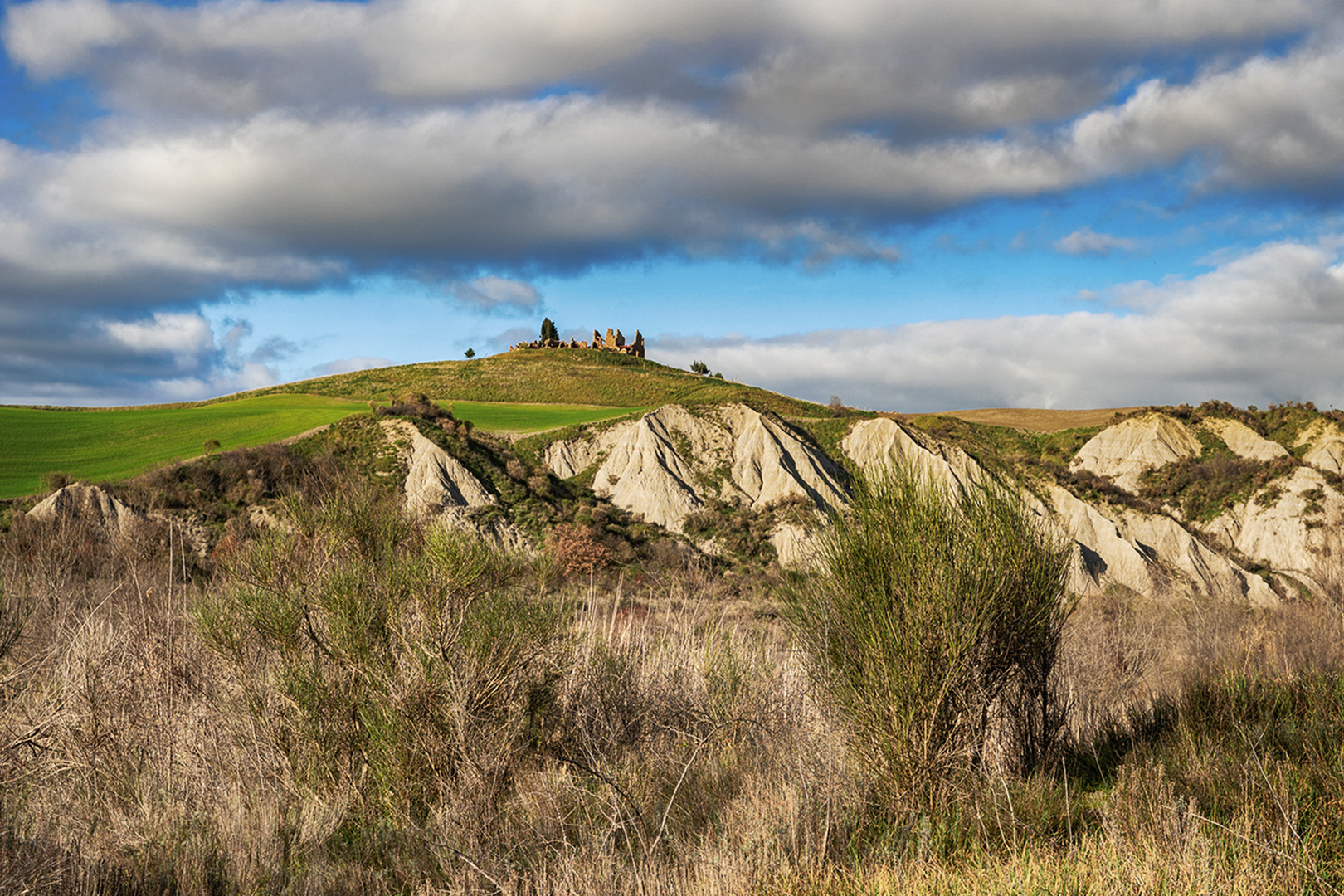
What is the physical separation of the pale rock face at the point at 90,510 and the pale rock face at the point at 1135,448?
4462 cm

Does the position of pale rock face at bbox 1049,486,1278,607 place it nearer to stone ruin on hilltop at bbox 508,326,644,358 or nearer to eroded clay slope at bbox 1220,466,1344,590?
eroded clay slope at bbox 1220,466,1344,590

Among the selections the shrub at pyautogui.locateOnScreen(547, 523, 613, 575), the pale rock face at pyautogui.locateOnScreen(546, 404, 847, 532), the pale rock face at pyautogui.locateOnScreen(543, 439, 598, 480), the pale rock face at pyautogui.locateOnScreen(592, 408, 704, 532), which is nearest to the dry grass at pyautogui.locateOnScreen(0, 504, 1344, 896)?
the shrub at pyautogui.locateOnScreen(547, 523, 613, 575)

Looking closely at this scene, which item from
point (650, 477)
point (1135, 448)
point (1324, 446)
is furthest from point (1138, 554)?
point (650, 477)

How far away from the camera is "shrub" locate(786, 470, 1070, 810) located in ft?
20.2

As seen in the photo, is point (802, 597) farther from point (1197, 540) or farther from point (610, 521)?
point (1197, 540)

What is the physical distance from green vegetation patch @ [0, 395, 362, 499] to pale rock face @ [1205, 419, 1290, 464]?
47.5 meters

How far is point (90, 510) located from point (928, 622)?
25464mm

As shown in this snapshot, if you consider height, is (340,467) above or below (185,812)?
above

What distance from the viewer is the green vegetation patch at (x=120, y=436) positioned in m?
29.2

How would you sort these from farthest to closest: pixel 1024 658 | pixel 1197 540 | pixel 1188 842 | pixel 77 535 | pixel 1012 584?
pixel 1197 540, pixel 77 535, pixel 1024 658, pixel 1012 584, pixel 1188 842

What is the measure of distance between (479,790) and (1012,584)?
4874 millimetres

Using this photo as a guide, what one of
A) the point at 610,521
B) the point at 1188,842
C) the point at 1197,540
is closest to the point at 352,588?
the point at 1188,842

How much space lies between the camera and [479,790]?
21.9 feet

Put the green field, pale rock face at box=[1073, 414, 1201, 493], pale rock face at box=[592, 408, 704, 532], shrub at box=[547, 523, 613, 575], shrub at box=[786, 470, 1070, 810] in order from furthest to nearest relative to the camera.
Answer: pale rock face at box=[1073, 414, 1201, 493] → the green field → pale rock face at box=[592, 408, 704, 532] → shrub at box=[547, 523, 613, 575] → shrub at box=[786, 470, 1070, 810]
